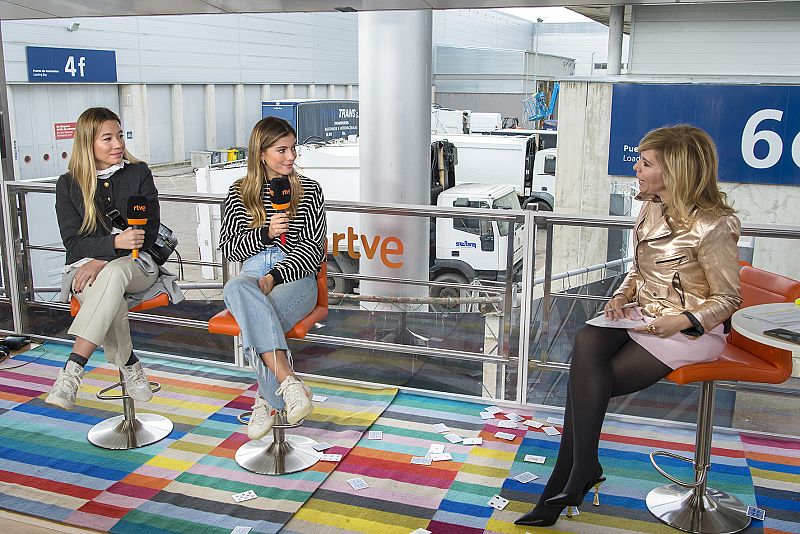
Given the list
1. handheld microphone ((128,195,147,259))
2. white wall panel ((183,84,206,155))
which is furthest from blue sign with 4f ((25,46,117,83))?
handheld microphone ((128,195,147,259))

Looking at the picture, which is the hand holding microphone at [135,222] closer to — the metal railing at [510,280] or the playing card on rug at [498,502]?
the metal railing at [510,280]

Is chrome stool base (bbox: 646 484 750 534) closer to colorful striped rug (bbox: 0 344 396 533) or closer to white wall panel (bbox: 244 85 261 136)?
colorful striped rug (bbox: 0 344 396 533)

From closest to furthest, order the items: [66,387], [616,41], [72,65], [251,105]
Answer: [66,387] < [616,41] < [72,65] < [251,105]

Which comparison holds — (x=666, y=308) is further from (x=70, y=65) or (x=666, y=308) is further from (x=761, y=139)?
(x=70, y=65)

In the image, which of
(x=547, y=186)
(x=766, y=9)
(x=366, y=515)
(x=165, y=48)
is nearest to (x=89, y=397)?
(x=366, y=515)

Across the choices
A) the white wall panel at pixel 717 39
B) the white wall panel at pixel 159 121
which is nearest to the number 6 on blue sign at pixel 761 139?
the white wall panel at pixel 717 39

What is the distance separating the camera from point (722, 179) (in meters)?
10.3

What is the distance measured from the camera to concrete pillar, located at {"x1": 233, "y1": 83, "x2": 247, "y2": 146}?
99.2 ft

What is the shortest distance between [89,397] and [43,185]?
1.43 meters

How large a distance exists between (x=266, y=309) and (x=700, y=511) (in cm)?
192

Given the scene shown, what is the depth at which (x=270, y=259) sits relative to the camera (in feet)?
11.5

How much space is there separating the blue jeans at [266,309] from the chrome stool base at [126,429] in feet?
2.49

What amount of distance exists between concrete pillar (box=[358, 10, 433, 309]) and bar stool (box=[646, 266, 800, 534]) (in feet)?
14.5

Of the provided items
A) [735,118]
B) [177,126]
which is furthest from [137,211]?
[177,126]
